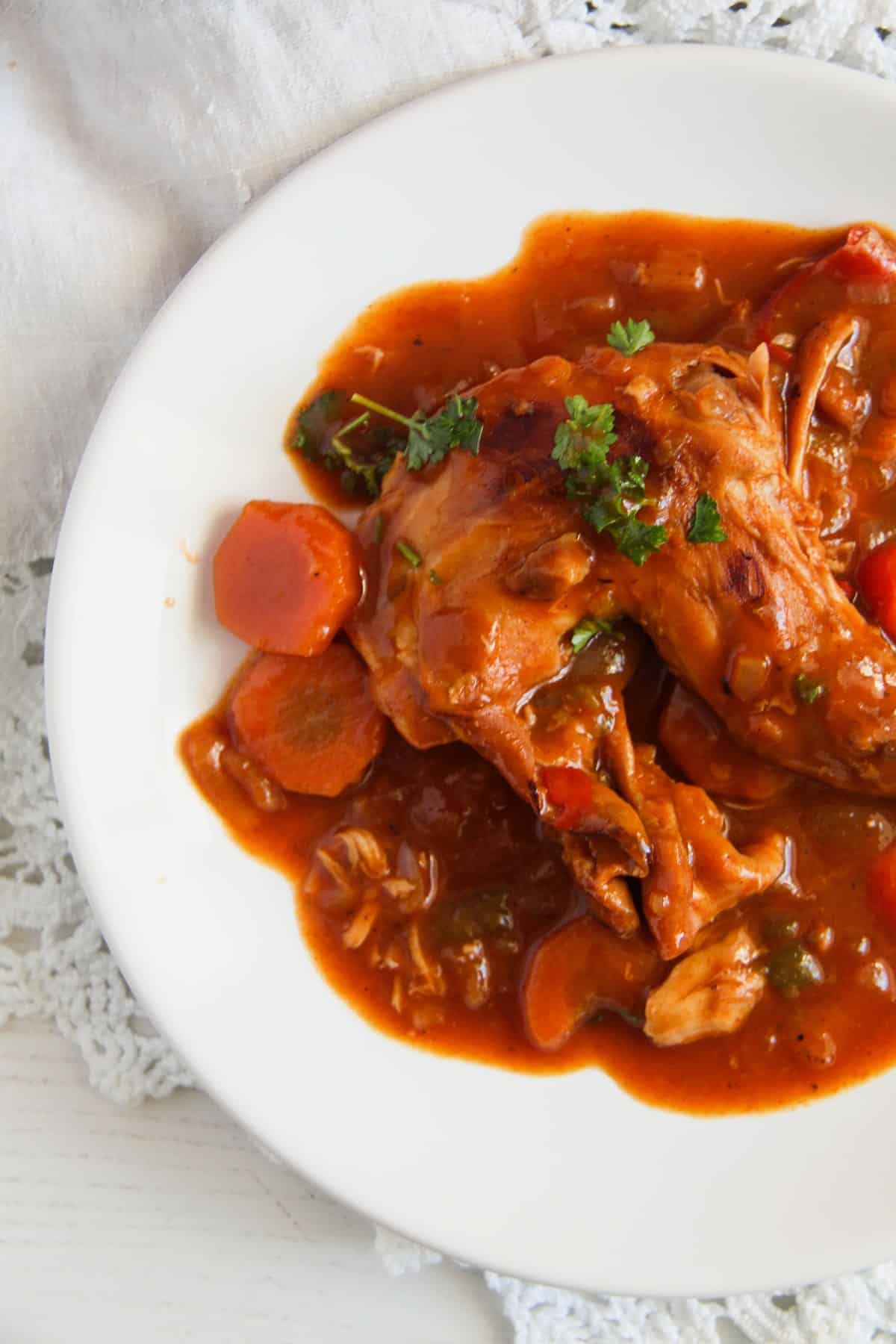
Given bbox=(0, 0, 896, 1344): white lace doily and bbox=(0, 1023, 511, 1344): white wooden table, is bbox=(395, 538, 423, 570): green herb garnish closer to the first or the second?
bbox=(0, 0, 896, 1344): white lace doily

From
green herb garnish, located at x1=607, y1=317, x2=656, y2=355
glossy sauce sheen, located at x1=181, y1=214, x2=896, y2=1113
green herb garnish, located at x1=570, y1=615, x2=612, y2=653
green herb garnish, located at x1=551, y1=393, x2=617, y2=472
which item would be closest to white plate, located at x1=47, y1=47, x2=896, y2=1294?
glossy sauce sheen, located at x1=181, y1=214, x2=896, y2=1113

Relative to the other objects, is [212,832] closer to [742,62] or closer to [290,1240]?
[290,1240]

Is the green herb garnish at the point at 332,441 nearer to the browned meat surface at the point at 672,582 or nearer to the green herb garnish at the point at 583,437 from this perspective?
the browned meat surface at the point at 672,582

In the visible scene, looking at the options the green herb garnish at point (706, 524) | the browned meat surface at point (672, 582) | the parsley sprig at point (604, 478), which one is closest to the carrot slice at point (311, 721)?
the browned meat surface at point (672, 582)

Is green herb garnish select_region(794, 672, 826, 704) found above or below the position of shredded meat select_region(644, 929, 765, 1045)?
above

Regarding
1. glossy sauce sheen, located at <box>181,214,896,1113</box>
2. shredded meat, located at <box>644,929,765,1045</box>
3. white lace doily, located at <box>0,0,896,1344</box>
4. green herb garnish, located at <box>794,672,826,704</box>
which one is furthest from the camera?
white lace doily, located at <box>0,0,896,1344</box>

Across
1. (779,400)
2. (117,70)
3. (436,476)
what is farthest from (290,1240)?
(117,70)

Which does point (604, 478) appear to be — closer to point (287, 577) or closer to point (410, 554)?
point (410, 554)
